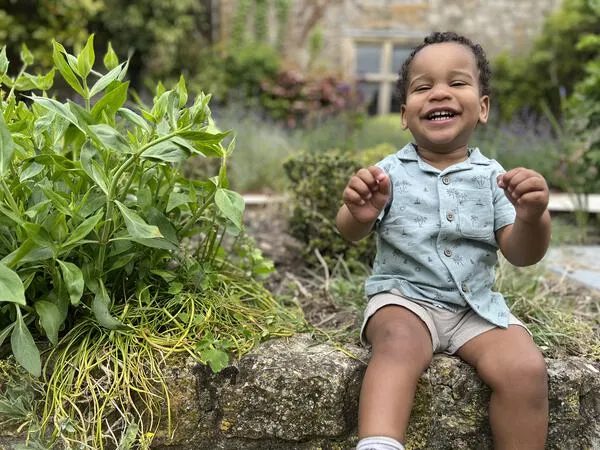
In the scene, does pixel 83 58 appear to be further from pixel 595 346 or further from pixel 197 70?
pixel 197 70

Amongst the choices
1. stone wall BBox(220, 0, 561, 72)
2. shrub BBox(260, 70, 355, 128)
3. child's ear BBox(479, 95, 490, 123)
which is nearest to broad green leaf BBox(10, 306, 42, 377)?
child's ear BBox(479, 95, 490, 123)

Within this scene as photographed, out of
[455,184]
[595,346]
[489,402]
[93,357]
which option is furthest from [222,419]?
[595,346]

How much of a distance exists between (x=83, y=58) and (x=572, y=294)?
2.25m

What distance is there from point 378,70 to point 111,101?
35.9ft

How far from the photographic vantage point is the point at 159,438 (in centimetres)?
158

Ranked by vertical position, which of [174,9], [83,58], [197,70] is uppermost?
[83,58]

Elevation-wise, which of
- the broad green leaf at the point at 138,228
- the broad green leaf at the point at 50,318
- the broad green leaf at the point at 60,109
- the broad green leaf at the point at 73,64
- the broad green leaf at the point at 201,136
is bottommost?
the broad green leaf at the point at 50,318

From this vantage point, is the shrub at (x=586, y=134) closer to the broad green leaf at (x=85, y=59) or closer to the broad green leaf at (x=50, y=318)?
the broad green leaf at (x=85, y=59)

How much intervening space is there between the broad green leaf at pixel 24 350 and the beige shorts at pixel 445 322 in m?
0.89

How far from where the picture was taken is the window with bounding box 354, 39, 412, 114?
459 inches

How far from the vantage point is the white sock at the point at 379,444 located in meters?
1.38

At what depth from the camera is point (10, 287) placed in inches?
49.9

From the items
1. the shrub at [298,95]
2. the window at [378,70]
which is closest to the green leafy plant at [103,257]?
the shrub at [298,95]

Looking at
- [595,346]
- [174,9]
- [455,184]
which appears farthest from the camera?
[174,9]
